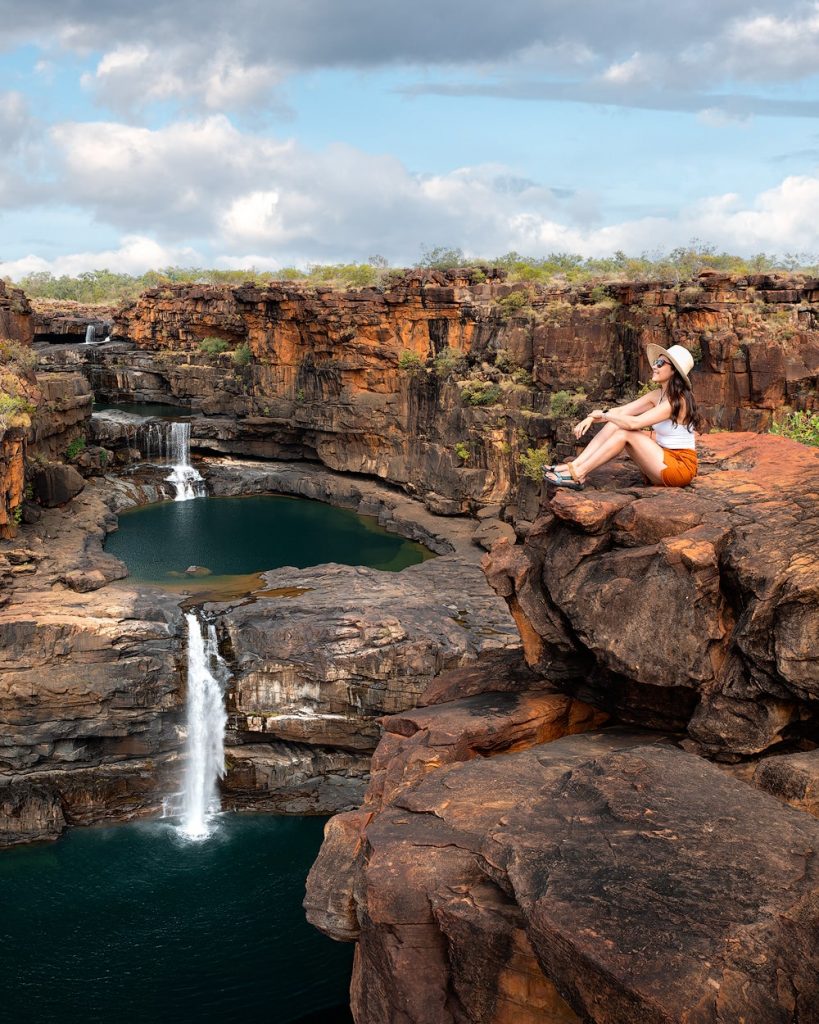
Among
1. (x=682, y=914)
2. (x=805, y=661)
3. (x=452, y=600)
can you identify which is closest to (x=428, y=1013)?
(x=682, y=914)

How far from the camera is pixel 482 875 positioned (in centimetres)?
762

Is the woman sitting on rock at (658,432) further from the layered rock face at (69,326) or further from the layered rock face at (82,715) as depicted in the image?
the layered rock face at (69,326)

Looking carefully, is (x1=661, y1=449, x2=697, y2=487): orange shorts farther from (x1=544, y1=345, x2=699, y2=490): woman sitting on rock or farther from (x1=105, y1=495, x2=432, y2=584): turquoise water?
(x1=105, y1=495, x2=432, y2=584): turquoise water

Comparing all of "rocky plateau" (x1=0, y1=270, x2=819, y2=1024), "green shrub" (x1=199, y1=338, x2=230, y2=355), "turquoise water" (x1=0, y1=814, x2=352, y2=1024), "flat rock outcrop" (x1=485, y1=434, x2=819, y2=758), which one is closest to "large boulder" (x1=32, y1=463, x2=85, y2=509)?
"rocky plateau" (x1=0, y1=270, x2=819, y2=1024)

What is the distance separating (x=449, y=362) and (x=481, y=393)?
9.48ft

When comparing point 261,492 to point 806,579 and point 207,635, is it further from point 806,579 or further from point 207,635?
point 806,579

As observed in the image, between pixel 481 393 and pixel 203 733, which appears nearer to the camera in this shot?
pixel 203 733

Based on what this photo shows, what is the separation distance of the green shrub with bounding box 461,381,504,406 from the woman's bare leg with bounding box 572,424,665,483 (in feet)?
91.4

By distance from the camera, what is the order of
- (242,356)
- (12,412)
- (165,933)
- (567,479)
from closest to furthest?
(567,479), (165,933), (12,412), (242,356)

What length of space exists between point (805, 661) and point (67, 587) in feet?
75.6

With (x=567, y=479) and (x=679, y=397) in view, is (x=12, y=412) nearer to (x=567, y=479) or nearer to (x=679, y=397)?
(x=567, y=479)

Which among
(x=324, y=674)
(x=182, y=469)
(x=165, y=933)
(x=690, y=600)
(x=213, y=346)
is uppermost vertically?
(x=213, y=346)

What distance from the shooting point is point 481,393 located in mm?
39062

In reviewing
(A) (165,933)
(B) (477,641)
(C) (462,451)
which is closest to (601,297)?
(C) (462,451)
